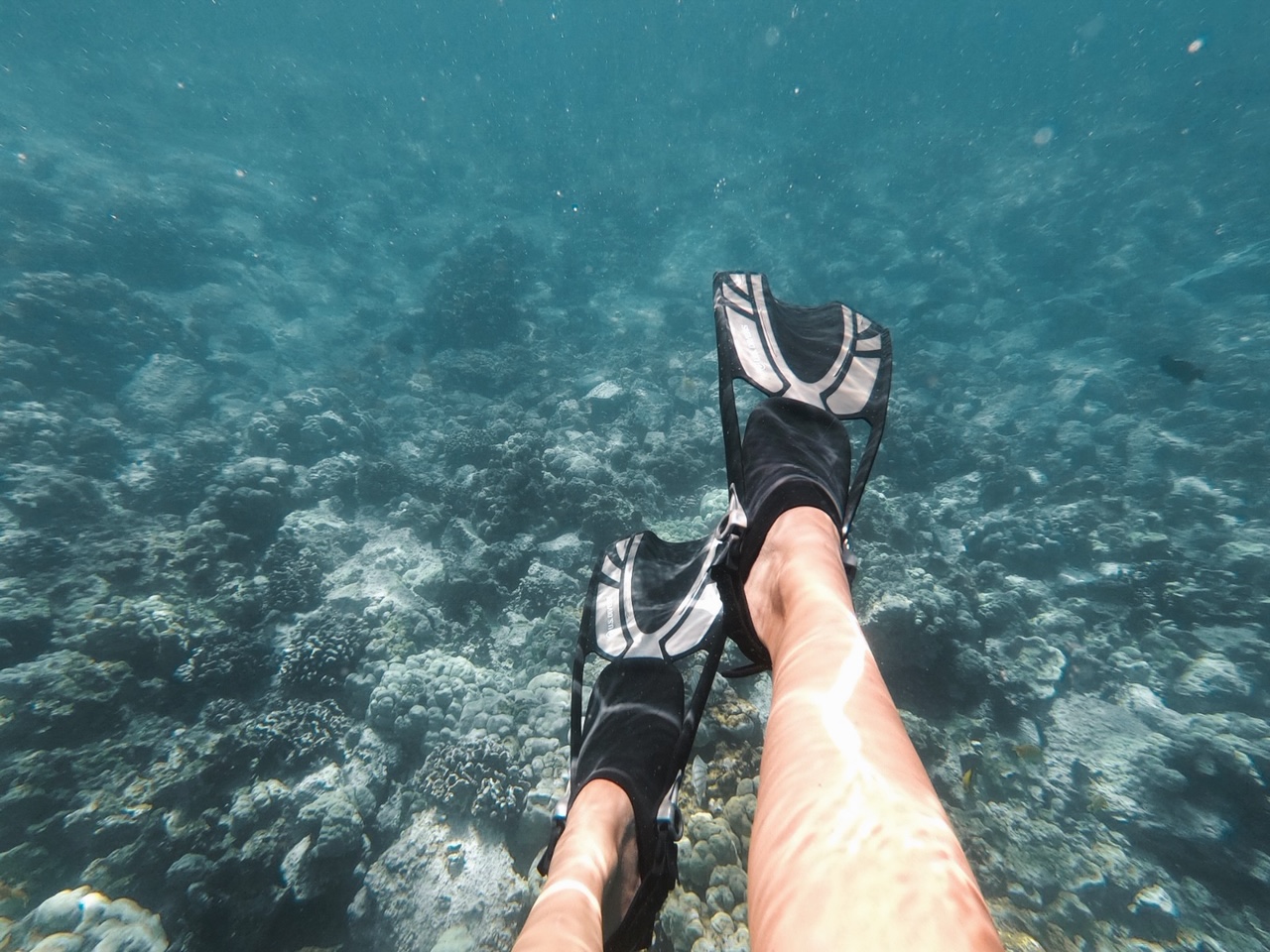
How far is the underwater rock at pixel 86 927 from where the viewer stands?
344 cm

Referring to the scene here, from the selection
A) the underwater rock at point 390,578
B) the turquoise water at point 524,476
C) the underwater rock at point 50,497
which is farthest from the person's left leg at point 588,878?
the underwater rock at point 50,497

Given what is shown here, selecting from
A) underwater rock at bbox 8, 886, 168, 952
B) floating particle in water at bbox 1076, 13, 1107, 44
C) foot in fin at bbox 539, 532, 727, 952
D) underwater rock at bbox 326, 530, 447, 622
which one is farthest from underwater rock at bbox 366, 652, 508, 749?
floating particle in water at bbox 1076, 13, 1107, 44

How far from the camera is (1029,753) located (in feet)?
19.1

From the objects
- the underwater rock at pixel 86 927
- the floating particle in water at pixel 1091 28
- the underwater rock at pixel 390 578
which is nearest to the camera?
the underwater rock at pixel 86 927

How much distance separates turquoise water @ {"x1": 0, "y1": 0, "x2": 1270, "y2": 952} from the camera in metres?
4.70

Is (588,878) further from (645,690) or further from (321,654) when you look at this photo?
(321,654)

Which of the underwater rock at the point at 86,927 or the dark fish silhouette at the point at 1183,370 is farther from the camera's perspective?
the dark fish silhouette at the point at 1183,370

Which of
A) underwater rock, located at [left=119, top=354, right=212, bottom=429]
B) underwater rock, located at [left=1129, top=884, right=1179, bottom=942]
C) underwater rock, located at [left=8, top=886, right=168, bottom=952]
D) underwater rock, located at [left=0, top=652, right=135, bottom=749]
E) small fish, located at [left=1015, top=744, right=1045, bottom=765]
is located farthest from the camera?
underwater rock, located at [left=119, top=354, right=212, bottom=429]

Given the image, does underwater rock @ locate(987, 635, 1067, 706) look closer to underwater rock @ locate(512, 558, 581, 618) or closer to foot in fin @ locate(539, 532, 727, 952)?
foot in fin @ locate(539, 532, 727, 952)

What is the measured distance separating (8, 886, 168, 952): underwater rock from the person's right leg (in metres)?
5.36

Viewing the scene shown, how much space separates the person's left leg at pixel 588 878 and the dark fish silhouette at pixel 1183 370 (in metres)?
18.8

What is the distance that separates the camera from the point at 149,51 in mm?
33156

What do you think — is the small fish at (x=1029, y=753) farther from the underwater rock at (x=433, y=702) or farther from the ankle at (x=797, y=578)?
the underwater rock at (x=433, y=702)

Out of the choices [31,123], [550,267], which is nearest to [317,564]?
[550,267]
